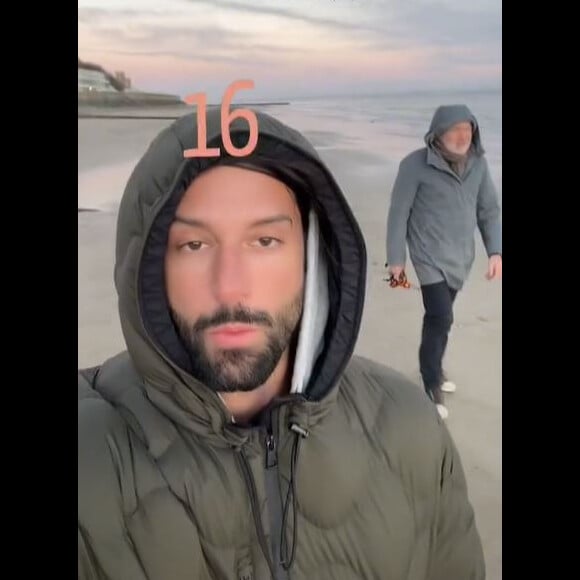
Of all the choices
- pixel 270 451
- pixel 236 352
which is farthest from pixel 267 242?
pixel 270 451

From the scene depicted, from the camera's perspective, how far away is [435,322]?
1.59 metres

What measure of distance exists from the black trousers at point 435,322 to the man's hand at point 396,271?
60mm

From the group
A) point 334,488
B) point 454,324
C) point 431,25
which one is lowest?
point 334,488

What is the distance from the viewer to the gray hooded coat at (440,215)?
1.54 meters

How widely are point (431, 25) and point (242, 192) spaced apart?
24.0 inches

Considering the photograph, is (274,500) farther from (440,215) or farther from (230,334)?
(440,215)

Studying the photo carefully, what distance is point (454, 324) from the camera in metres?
1.59

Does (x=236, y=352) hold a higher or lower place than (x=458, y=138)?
lower

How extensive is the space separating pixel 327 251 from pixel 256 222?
127 mm

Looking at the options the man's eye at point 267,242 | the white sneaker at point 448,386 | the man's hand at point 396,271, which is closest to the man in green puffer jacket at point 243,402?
the man's eye at point 267,242

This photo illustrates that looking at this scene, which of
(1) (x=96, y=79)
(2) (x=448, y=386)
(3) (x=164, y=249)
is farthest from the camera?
(2) (x=448, y=386)

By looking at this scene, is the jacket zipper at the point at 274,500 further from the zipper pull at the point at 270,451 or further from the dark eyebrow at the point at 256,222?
the dark eyebrow at the point at 256,222
